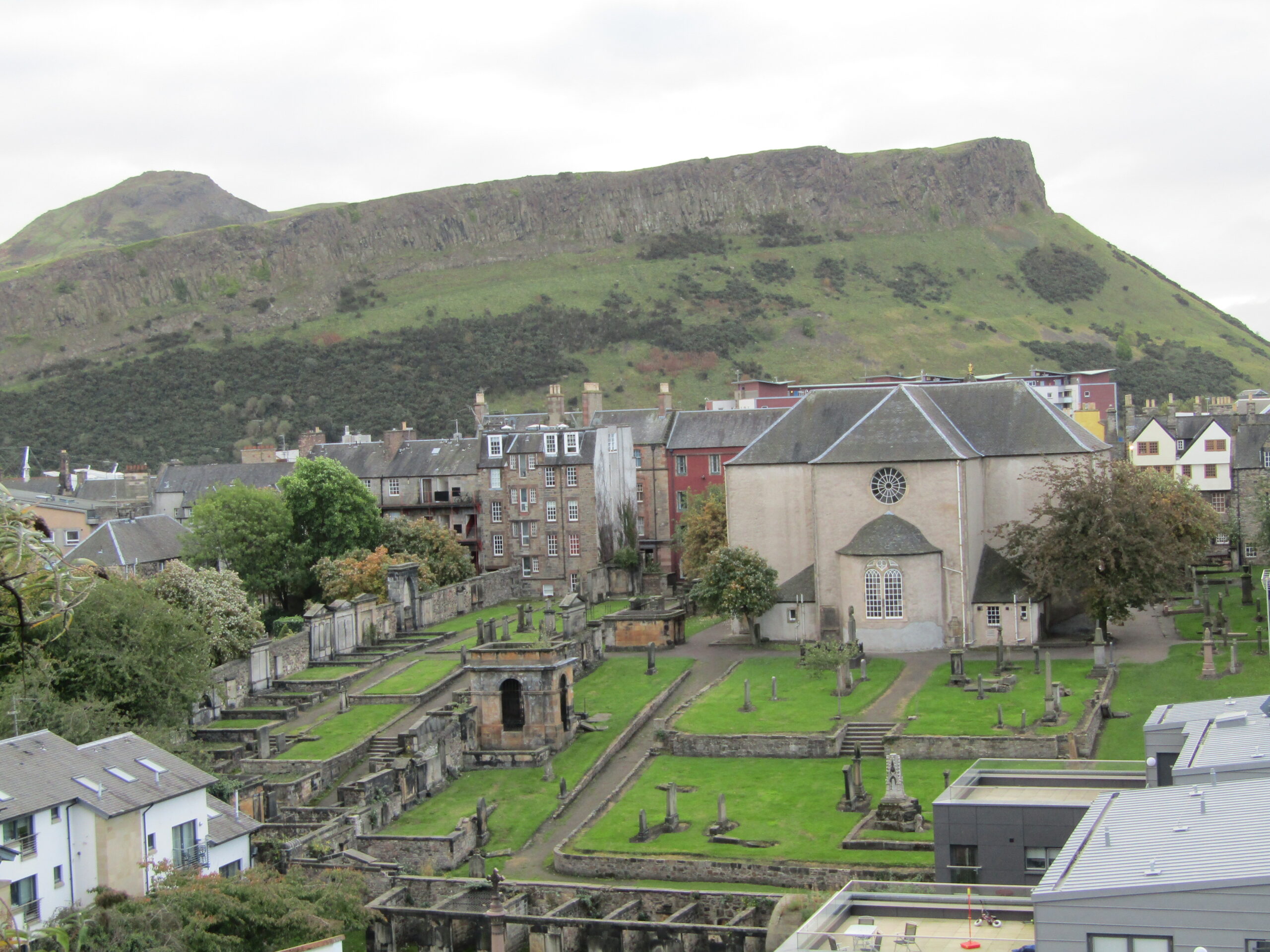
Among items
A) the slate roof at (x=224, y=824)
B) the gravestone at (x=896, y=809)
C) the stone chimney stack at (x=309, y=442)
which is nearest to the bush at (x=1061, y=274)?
the stone chimney stack at (x=309, y=442)

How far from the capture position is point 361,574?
63.2 meters

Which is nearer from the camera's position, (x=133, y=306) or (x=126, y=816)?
(x=126, y=816)

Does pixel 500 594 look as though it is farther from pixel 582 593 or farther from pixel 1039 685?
pixel 1039 685

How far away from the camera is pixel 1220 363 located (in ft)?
481

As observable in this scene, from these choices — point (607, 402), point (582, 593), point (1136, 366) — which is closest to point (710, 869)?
point (582, 593)

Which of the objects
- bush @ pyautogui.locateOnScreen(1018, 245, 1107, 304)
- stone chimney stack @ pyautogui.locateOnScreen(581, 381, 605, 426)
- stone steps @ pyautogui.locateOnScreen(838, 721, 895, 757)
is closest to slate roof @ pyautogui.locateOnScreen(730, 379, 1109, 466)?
stone steps @ pyautogui.locateOnScreen(838, 721, 895, 757)

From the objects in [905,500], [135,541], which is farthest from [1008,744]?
[135,541]

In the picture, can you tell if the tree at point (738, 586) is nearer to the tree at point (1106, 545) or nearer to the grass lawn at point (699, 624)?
the grass lawn at point (699, 624)

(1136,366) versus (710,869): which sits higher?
(1136,366)

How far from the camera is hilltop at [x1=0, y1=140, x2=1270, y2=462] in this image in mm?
135625

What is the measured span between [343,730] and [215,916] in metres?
16.7

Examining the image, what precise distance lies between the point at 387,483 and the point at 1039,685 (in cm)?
4843

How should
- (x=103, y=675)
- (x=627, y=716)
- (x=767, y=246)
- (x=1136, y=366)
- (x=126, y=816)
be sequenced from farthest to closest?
(x=767, y=246), (x=1136, y=366), (x=627, y=716), (x=103, y=675), (x=126, y=816)

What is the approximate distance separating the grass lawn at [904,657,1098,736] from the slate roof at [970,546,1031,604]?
4.43 m
